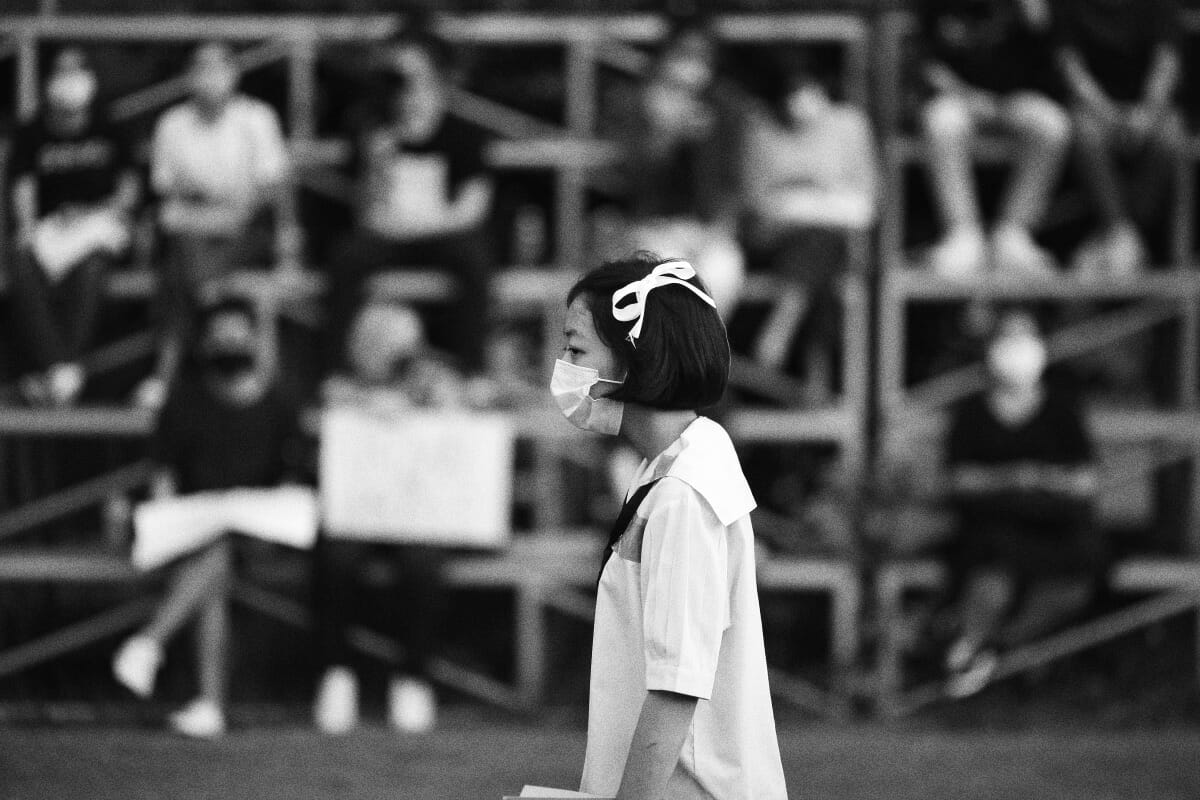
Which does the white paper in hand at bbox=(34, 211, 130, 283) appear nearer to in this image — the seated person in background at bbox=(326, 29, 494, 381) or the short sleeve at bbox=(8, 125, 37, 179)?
the short sleeve at bbox=(8, 125, 37, 179)

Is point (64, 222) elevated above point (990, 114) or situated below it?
below

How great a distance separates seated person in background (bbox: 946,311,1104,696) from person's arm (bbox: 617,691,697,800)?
16.0 ft

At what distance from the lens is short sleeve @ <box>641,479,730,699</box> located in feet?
8.37

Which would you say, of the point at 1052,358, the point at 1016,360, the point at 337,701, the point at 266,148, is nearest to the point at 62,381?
the point at 266,148

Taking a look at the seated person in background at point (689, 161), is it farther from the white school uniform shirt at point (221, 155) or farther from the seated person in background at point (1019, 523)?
the white school uniform shirt at point (221, 155)

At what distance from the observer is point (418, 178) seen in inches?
300

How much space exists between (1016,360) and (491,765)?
3277mm

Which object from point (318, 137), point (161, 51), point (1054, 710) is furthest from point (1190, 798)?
point (161, 51)

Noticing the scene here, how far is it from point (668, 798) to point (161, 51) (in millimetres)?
6884

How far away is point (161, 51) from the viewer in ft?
28.2

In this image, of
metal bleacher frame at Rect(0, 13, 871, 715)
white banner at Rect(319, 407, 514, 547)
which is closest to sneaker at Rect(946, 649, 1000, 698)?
metal bleacher frame at Rect(0, 13, 871, 715)

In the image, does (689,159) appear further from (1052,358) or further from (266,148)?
(1052,358)

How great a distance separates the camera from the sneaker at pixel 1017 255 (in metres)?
7.75

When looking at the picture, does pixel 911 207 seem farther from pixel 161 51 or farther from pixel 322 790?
pixel 322 790
